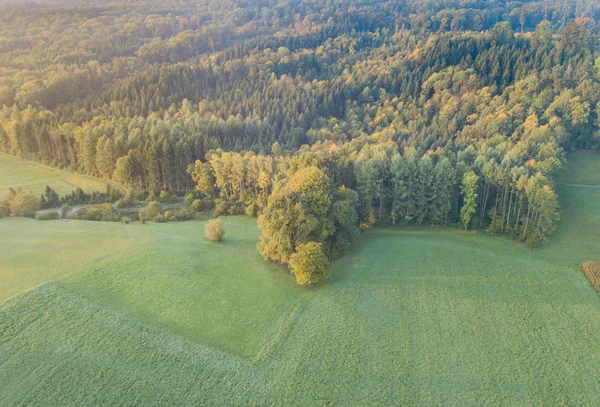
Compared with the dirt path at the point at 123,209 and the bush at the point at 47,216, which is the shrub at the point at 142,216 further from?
the bush at the point at 47,216

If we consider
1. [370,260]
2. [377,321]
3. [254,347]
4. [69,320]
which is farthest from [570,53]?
[69,320]

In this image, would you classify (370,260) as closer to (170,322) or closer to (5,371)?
(170,322)

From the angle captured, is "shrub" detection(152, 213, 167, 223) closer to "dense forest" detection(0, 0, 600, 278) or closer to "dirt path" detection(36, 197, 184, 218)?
"dirt path" detection(36, 197, 184, 218)

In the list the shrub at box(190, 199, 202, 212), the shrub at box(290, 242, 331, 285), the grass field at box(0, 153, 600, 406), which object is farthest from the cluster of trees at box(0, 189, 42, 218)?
the shrub at box(290, 242, 331, 285)

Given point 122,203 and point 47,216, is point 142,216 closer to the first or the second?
point 122,203

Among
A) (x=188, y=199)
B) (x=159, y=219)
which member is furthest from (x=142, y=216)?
(x=188, y=199)

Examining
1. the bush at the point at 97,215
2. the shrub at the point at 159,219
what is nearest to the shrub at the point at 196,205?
the shrub at the point at 159,219
